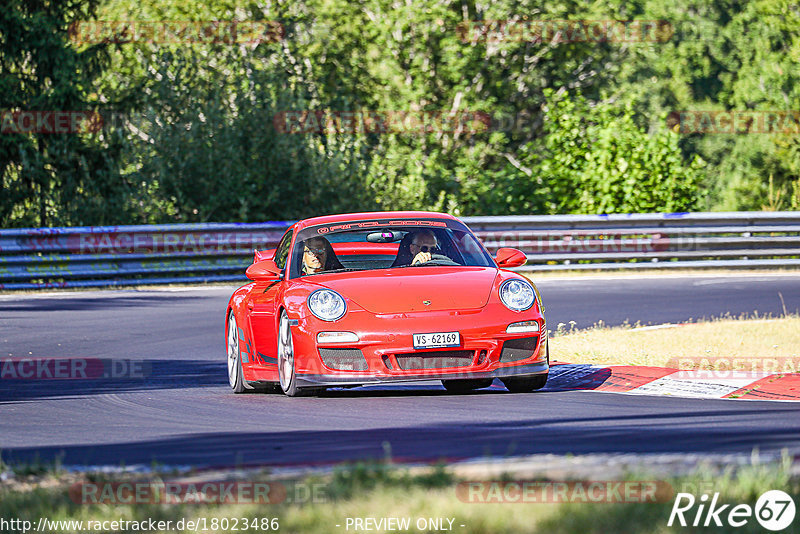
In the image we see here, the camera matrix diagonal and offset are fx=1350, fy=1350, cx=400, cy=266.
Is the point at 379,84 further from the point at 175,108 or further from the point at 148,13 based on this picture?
the point at 175,108

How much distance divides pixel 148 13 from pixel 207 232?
20.2 m

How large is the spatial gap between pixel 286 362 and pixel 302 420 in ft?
5.17

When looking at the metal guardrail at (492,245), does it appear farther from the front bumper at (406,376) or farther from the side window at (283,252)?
the front bumper at (406,376)

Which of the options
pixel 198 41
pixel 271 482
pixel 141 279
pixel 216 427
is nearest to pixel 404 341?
pixel 216 427

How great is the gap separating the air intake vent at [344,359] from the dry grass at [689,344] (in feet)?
9.61

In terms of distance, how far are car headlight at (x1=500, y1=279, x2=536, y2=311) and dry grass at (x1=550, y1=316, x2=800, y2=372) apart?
190 centimetres

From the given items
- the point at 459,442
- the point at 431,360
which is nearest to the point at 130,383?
the point at 431,360

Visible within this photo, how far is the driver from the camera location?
1067cm

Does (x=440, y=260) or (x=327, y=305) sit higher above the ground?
(x=440, y=260)

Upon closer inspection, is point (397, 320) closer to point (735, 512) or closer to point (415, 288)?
point (415, 288)

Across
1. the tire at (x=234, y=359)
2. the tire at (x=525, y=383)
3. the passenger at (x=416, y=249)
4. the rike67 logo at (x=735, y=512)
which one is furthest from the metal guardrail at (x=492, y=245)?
the rike67 logo at (x=735, y=512)

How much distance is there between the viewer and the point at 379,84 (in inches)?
1604

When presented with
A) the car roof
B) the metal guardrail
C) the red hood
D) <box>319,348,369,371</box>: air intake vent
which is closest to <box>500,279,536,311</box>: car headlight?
the red hood

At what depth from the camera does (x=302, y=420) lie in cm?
843
